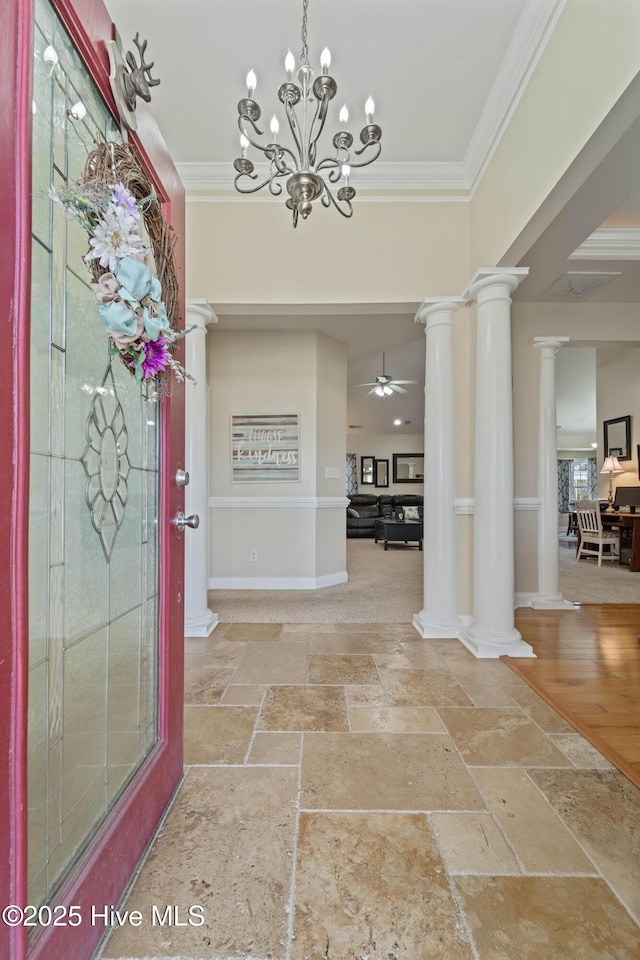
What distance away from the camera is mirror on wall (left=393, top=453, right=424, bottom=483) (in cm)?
1163

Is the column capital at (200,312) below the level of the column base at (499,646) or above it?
above

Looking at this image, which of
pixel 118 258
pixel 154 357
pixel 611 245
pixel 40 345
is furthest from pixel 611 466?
pixel 40 345

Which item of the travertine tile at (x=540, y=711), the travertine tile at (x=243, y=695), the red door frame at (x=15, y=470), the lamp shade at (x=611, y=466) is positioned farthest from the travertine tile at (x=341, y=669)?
the lamp shade at (x=611, y=466)

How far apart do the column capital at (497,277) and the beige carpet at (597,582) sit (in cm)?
301

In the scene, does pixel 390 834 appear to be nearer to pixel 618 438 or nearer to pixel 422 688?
pixel 422 688

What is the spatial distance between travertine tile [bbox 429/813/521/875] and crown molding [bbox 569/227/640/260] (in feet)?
11.4

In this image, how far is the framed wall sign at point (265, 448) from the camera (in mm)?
4715

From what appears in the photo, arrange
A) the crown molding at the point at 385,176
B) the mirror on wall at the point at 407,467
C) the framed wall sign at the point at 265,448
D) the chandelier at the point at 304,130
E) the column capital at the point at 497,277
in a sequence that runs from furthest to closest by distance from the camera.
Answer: the mirror on wall at the point at 407,467 < the framed wall sign at the point at 265,448 < the crown molding at the point at 385,176 < the column capital at the point at 497,277 < the chandelier at the point at 304,130

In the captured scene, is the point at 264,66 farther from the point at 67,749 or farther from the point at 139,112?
the point at 67,749

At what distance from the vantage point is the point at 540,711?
2037 millimetres

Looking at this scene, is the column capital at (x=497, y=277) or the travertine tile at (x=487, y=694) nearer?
the travertine tile at (x=487, y=694)

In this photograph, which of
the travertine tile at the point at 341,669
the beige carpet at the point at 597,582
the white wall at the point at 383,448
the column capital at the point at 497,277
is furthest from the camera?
the white wall at the point at 383,448

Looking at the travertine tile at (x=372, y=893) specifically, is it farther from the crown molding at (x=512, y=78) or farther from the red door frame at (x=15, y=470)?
the crown molding at (x=512, y=78)

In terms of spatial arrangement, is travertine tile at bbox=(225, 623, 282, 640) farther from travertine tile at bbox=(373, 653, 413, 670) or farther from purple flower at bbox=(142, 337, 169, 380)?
purple flower at bbox=(142, 337, 169, 380)
